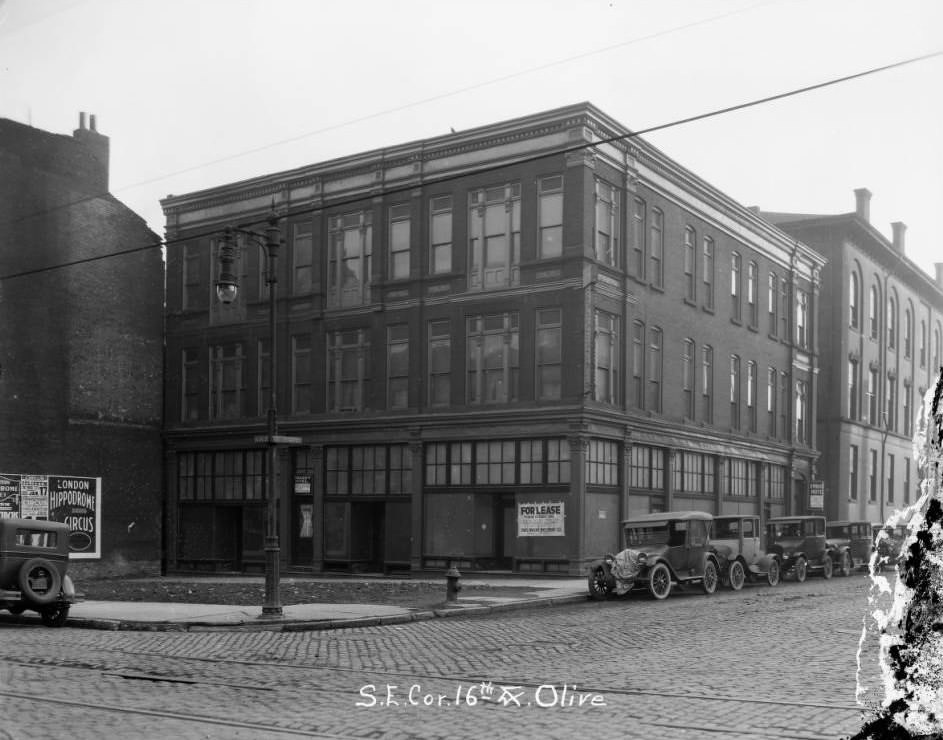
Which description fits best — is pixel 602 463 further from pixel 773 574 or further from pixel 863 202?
pixel 863 202

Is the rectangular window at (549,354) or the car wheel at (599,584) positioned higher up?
the rectangular window at (549,354)

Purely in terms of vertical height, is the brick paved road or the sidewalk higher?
the brick paved road

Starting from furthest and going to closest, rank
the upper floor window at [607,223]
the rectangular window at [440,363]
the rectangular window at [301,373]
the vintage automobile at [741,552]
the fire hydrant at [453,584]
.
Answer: the rectangular window at [301,373] → the rectangular window at [440,363] → the upper floor window at [607,223] → the vintage automobile at [741,552] → the fire hydrant at [453,584]

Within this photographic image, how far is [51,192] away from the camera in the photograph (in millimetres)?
33000

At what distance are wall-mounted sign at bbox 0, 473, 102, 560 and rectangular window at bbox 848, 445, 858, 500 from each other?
99.2 ft

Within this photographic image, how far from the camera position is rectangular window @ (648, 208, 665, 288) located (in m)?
34.7

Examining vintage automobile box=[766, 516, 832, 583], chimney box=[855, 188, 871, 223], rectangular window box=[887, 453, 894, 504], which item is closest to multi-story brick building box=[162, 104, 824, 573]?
vintage automobile box=[766, 516, 832, 583]

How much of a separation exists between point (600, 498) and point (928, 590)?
24.9m

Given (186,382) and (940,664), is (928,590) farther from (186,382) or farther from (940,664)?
(186,382)

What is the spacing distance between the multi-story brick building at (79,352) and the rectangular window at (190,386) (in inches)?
37.8

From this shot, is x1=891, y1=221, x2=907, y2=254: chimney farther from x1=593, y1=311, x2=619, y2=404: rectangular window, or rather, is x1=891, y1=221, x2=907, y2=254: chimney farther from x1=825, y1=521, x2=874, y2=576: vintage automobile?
x1=593, y1=311, x2=619, y2=404: rectangular window

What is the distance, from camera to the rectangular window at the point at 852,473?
47412mm

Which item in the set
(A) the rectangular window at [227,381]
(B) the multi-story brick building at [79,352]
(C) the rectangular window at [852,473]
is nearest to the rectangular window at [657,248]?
(A) the rectangular window at [227,381]

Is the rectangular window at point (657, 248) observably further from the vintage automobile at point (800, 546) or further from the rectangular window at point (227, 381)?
the rectangular window at point (227, 381)
